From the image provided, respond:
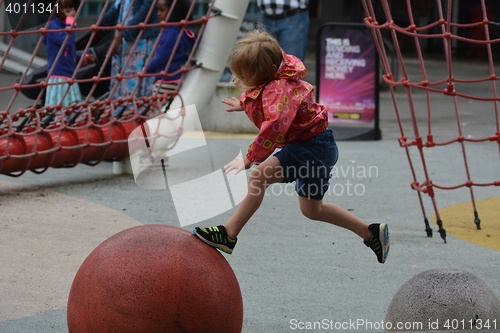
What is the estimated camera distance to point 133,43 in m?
9.80

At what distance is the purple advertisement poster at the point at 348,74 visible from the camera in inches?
468

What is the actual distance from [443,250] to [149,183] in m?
3.16

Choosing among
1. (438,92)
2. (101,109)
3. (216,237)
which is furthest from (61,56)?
(216,237)

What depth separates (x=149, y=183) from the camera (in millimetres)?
9000

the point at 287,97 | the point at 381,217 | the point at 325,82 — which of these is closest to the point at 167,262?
the point at 287,97

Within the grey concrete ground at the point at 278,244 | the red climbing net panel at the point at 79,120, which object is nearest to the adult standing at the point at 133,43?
the red climbing net panel at the point at 79,120

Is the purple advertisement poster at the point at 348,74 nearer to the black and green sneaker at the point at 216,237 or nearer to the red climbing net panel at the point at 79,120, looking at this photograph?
the red climbing net panel at the point at 79,120

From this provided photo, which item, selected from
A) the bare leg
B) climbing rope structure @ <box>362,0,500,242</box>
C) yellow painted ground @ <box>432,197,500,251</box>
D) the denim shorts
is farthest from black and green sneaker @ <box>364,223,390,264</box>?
yellow painted ground @ <box>432,197,500,251</box>

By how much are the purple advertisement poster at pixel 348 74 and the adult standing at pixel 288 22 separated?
17.3 inches

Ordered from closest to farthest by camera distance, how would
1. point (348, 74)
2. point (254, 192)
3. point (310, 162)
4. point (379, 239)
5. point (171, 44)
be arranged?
point (254, 192)
point (310, 162)
point (379, 239)
point (171, 44)
point (348, 74)

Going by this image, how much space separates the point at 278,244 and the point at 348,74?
5406 mm

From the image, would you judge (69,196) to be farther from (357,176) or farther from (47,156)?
(357,176)

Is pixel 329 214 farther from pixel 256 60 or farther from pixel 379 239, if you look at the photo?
pixel 256 60

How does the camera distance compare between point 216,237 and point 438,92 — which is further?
point 438,92
